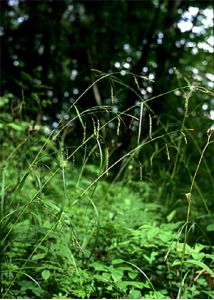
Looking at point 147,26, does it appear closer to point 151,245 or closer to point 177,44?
point 177,44

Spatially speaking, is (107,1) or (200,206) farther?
(107,1)

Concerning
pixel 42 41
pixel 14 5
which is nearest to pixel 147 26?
pixel 42 41

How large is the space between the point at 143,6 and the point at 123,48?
707mm

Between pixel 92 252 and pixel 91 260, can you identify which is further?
pixel 91 260

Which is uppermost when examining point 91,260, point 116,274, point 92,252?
point 92,252

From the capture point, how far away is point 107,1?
573 cm

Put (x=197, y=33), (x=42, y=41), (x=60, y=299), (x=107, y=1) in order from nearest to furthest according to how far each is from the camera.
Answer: (x=60, y=299) → (x=197, y=33) → (x=42, y=41) → (x=107, y=1)

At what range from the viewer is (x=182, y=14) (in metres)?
5.23

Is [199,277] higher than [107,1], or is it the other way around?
[107,1]

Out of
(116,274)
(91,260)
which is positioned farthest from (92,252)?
(91,260)

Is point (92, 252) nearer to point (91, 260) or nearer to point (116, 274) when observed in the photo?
point (116, 274)

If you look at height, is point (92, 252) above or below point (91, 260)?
above

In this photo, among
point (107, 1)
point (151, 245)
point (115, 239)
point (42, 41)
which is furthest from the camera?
point (107, 1)

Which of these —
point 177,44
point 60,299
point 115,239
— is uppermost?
point 177,44
